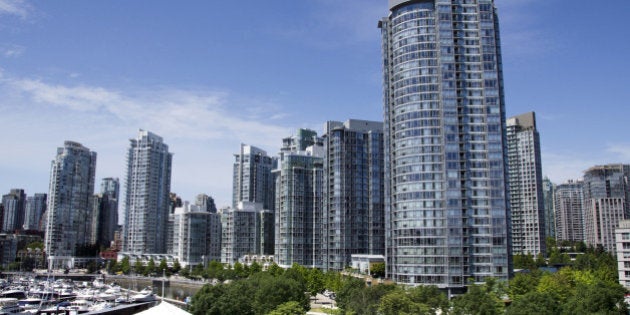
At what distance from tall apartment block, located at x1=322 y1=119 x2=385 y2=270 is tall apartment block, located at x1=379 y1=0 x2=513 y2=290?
158ft

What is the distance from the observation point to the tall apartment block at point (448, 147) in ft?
416

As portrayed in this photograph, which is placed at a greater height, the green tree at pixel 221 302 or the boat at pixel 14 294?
the green tree at pixel 221 302

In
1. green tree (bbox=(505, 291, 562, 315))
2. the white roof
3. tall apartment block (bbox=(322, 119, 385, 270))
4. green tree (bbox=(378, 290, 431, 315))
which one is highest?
tall apartment block (bbox=(322, 119, 385, 270))

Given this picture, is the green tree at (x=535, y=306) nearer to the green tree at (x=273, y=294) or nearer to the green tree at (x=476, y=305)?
the green tree at (x=476, y=305)

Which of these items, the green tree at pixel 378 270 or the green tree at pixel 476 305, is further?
the green tree at pixel 378 270

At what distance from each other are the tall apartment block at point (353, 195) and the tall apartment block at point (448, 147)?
48304 mm

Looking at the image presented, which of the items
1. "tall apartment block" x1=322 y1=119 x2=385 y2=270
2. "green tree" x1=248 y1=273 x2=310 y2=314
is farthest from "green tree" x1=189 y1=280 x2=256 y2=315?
"tall apartment block" x1=322 y1=119 x2=385 y2=270

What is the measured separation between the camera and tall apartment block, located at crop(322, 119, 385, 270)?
7298 inches

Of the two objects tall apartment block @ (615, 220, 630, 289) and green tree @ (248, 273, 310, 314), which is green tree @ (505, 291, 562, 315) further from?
tall apartment block @ (615, 220, 630, 289)

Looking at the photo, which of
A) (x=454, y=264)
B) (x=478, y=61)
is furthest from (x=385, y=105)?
(x=454, y=264)

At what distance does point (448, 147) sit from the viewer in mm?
129500

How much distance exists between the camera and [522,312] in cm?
7475

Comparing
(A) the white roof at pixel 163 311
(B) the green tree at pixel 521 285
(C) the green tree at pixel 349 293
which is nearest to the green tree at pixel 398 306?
(C) the green tree at pixel 349 293

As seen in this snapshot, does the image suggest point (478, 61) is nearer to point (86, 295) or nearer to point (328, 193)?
point (328, 193)
